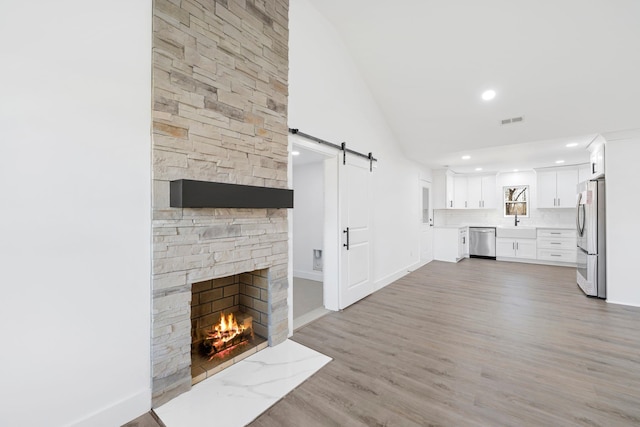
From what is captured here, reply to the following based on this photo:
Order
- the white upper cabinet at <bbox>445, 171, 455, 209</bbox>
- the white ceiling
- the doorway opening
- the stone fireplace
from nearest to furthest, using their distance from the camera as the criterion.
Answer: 1. the stone fireplace
2. the white ceiling
3. the doorway opening
4. the white upper cabinet at <bbox>445, 171, 455, 209</bbox>

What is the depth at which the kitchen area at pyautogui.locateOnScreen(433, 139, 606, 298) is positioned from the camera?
657cm

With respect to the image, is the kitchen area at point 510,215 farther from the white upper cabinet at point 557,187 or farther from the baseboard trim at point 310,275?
the baseboard trim at point 310,275

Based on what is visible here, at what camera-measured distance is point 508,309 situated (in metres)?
3.67

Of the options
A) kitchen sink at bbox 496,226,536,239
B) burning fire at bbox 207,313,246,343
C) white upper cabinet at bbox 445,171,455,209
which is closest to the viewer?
burning fire at bbox 207,313,246,343

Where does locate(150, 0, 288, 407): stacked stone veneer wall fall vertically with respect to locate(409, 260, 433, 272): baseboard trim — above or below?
above

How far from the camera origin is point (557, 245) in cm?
651

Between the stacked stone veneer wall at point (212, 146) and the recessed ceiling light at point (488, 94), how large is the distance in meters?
2.85

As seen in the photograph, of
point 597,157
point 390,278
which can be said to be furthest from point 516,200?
point 390,278

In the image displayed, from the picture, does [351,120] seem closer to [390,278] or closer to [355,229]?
[355,229]

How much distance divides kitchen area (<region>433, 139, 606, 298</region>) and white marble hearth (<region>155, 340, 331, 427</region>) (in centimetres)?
584
